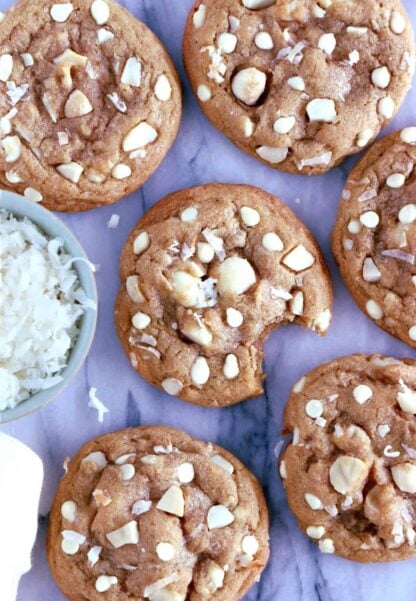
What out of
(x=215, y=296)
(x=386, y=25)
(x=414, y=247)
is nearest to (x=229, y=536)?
(x=215, y=296)

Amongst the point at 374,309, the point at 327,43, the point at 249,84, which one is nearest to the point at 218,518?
the point at 374,309

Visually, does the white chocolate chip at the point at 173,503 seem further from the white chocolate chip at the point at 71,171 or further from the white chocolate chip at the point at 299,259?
the white chocolate chip at the point at 71,171

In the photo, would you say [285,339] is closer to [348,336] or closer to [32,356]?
[348,336]

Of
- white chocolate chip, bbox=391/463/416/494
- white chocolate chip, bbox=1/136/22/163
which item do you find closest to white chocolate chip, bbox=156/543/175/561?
white chocolate chip, bbox=391/463/416/494

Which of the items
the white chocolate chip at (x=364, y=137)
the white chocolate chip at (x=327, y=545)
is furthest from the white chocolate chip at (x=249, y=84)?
the white chocolate chip at (x=327, y=545)

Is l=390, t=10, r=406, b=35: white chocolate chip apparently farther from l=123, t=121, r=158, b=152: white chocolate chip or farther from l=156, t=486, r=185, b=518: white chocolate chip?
l=156, t=486, r=185, b=518: white chocolate chip

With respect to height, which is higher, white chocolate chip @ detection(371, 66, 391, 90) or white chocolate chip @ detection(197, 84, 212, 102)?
white chocolate chip @ detection(197, 84, 212, 102)

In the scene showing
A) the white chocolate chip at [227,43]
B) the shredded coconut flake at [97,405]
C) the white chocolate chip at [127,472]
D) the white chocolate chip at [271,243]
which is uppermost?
the white chocolate chip at [227,43]

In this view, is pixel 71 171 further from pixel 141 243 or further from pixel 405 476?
pixel 405 476
